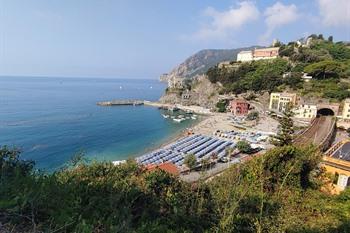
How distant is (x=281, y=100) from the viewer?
35.6 m

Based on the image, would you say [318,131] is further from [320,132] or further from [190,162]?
[190,162]

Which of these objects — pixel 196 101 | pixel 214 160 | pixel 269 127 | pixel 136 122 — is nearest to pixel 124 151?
pixel 214 160

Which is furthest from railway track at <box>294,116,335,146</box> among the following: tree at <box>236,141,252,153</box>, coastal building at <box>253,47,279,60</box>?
coastal building at <box>253,47,279,60</box>

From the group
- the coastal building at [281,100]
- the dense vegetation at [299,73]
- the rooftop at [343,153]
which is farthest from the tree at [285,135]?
the dense vegetation at [299,73]

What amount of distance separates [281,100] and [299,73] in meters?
8.23

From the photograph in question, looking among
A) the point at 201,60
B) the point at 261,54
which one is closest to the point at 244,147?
the point at 261,54

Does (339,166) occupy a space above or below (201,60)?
below

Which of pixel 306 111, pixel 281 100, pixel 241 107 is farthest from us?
pixel 241 107

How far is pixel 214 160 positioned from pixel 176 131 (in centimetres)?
1483

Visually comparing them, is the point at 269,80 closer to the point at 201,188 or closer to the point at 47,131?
the point at 47,131

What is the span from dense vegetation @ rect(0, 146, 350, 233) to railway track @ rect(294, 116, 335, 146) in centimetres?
1411

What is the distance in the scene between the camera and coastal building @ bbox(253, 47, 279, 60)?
52.5m

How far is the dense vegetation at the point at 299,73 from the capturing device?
120 ft

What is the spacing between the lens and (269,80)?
41.1m
